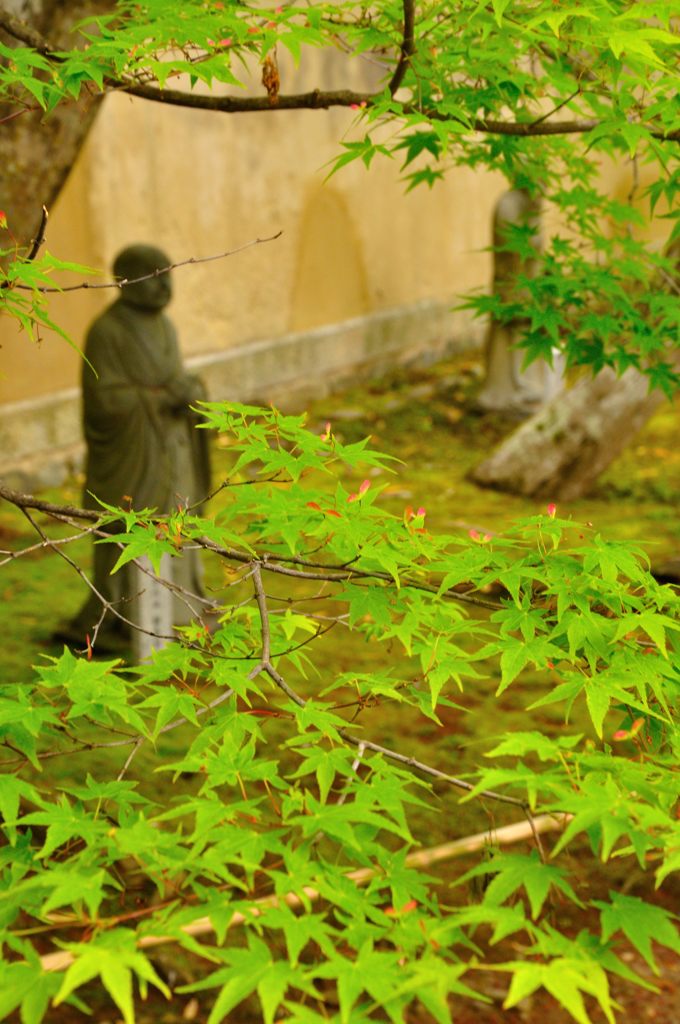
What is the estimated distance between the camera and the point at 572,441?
8.60 m

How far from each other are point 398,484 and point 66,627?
3.67m

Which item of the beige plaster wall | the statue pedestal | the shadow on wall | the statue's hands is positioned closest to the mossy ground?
the statue pedestal

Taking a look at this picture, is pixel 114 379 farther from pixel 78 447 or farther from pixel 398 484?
pixel 398 484

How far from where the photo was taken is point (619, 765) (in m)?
1.80

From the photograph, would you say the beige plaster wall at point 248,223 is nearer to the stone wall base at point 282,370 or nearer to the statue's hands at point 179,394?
the stone wall base at point 282,370

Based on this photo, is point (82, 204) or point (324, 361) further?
point (324, 361)

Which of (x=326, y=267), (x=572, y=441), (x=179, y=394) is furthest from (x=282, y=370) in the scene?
(x=179, y=394)

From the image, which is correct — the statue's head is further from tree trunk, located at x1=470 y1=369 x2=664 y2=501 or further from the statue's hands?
tree trunk, located at x1=470 y1=369 x2=664 y2=501

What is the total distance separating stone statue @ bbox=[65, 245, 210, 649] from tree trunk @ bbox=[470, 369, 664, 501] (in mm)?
3574

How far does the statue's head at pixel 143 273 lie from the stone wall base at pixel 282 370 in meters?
2.42

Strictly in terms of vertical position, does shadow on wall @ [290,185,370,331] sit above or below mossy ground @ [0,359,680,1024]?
above

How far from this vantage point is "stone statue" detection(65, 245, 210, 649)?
559 centimetres

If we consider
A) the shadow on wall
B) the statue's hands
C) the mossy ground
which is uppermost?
the shadow on wall

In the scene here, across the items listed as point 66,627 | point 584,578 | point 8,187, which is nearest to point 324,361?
point 66,627
